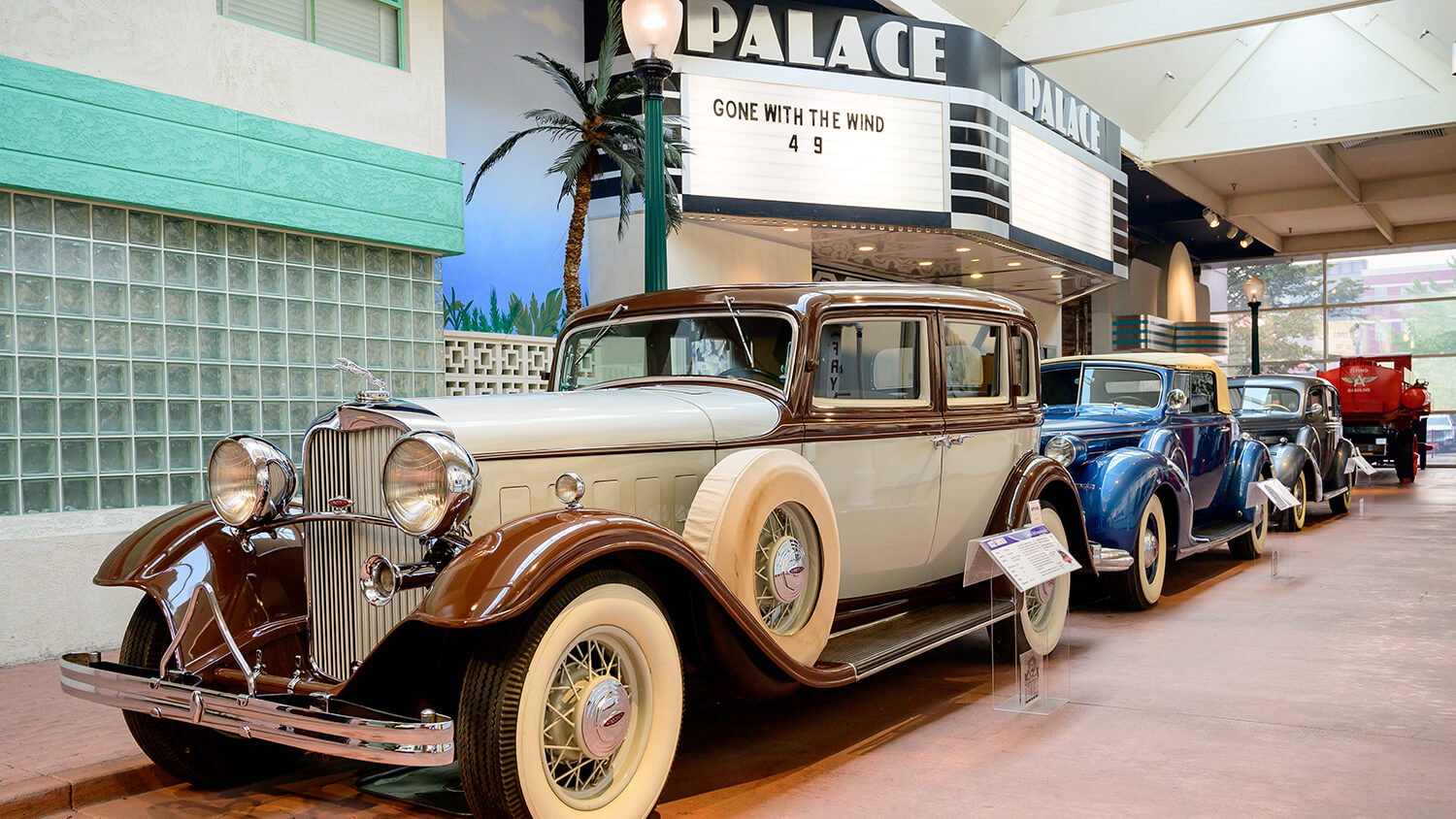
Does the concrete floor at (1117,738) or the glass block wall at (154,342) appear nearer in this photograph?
the concrete floor at (1117,738)

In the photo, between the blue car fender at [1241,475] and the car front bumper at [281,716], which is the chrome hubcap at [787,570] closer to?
the car front bumper at [281,716]

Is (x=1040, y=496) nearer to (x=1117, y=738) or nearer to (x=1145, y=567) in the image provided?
(x=1117, y=738)

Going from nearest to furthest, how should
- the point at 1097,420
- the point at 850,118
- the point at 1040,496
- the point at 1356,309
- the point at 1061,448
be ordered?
the point at 1040,496 < the point at 1061,448 < the point at 1097,420 < the point at 850,118 < the point at 1356,309

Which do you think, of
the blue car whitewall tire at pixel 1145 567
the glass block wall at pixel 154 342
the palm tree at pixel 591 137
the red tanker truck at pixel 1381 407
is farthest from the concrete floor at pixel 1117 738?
the red tanker truck at pixel 1381 407

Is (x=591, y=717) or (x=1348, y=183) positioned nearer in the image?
(x=591, y=717)

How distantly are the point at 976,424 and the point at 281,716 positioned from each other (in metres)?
3.27

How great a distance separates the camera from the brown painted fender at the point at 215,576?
351cm

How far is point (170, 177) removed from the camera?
613 centimetres

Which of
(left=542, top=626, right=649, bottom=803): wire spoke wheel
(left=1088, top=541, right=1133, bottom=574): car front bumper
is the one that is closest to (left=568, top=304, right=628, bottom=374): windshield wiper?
(left=542, top=626, right=649, bottom=803): wire spoke wheel

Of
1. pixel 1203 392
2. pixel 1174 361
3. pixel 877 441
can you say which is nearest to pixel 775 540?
pixel 877 441

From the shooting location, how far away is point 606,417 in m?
3.68

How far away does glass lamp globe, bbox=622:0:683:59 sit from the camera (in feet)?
19.4

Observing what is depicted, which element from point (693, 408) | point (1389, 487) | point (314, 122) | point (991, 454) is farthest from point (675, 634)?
point (1389, 487)

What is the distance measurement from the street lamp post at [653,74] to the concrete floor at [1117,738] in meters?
2.35
